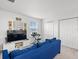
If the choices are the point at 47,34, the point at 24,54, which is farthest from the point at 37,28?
the point at 24,54

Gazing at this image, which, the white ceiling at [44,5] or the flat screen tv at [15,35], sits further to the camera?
the flat screen tv at [15,35]

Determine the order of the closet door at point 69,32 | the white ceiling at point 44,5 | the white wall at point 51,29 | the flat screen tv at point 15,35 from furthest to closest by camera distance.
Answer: the white wall at point 51,29, the closet door at point 69,32, the flat screen tv at point 15,35, the white ceiling at point 44,5

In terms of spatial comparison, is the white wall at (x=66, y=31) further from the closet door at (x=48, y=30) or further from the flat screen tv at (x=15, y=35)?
the flat screen tv at (x=15, y=35)

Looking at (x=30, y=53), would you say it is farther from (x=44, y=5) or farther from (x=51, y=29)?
(x=51, y=29)

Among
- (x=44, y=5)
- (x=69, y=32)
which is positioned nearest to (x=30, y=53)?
(x=44, y=5)

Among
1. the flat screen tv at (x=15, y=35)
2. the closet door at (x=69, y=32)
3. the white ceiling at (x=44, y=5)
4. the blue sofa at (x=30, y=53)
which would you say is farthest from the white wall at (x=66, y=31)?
the blue sofa at (x=30, y=53)

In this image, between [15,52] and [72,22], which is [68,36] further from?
[15,52]

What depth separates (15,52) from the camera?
185 centimetres

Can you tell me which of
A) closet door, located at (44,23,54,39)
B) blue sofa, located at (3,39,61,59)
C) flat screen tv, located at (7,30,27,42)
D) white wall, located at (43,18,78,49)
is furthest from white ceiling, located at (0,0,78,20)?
closet door, located at (44,23,54,39)

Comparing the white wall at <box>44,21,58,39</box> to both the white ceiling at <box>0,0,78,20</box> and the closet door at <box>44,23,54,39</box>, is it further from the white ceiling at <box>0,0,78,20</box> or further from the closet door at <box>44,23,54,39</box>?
the white ceiling at <box>0,0,78,20</box>

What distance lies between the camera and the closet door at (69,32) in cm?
501

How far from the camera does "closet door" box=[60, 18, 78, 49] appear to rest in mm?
5008

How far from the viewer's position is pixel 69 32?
17.8 ft

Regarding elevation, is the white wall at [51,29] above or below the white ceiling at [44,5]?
below
